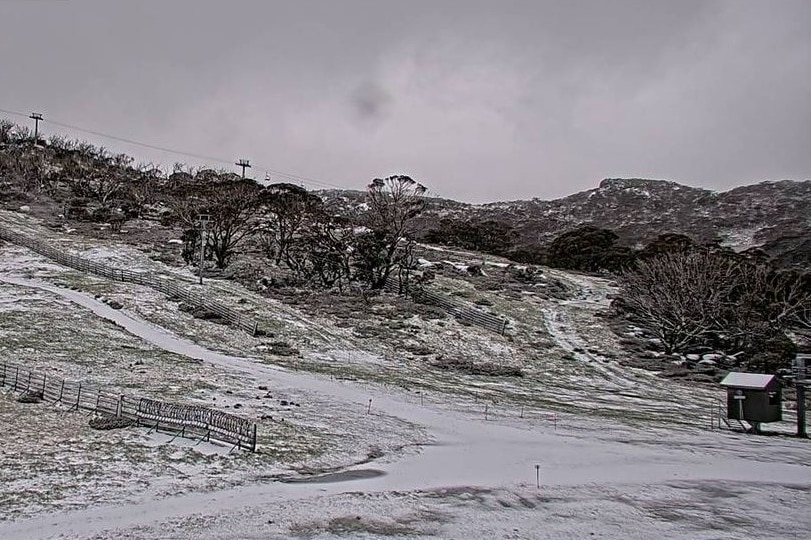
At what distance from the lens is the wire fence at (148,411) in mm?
18031

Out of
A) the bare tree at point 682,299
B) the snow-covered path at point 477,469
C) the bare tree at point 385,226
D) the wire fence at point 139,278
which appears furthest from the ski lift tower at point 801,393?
the bare tree at point 385,226

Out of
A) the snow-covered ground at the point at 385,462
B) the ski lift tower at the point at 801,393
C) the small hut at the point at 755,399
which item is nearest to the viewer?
the snow-covered ground at the point at 385,462

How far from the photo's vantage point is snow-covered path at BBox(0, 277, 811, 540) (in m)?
12.7

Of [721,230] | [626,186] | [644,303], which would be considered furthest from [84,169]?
[626,186]

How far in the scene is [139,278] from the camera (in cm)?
5231

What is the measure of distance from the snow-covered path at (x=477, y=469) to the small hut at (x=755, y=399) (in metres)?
2.65

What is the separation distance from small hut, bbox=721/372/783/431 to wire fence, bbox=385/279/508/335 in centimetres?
2328

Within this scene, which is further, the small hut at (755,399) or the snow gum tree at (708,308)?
the snow gum tree at (708,308)

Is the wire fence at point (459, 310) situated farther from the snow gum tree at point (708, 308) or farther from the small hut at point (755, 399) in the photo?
the small hut at point (755, 399)

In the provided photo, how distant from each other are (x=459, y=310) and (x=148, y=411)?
35369mm

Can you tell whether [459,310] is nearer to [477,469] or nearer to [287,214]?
[287,214]

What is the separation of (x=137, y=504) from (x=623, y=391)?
2641 centimetres

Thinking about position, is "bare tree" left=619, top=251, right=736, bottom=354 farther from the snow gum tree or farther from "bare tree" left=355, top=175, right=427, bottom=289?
"bare tree" left=355, top=175, right=427, bottom=289

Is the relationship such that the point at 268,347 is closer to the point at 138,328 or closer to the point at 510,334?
the point at 138,328
